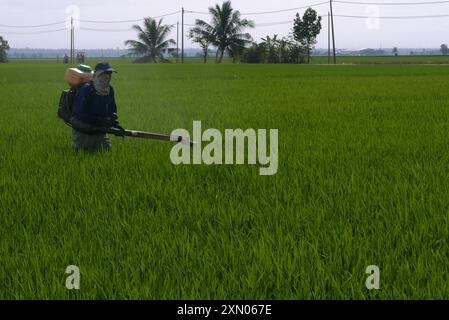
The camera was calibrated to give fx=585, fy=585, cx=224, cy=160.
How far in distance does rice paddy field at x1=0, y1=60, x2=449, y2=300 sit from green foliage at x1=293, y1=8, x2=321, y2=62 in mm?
46387

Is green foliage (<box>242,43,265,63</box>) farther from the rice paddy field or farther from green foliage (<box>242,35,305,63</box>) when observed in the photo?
the rice paddy field

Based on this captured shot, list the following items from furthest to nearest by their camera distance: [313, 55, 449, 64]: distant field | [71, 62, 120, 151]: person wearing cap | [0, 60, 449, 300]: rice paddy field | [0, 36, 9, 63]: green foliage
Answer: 1. [0, 36, 9, 63]: green foliage
2. [313, 55, 449, 64]: distant field
3. [71, 62, 120, 151]: person wearing cap
4. [0, 60, 449, 300]: rice paddy field

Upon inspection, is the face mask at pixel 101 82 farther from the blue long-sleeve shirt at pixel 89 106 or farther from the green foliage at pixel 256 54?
the green foliage at pixel 256 54

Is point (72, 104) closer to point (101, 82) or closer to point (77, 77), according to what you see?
point (77, 77)

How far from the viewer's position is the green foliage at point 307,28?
50.0 metres

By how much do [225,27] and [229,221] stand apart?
41997 mm

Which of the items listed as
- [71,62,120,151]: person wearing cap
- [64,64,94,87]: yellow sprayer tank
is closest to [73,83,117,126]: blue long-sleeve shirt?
[71,62,120,151]: person wearing cap

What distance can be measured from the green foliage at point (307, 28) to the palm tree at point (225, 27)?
308 inches

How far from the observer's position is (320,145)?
4.68 m

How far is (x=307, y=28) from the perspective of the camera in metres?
50.2

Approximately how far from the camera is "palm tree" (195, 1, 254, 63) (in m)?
43.2

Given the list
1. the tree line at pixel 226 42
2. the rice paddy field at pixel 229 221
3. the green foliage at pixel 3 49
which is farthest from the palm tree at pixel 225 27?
the rice paddy field at pixel 229 221
